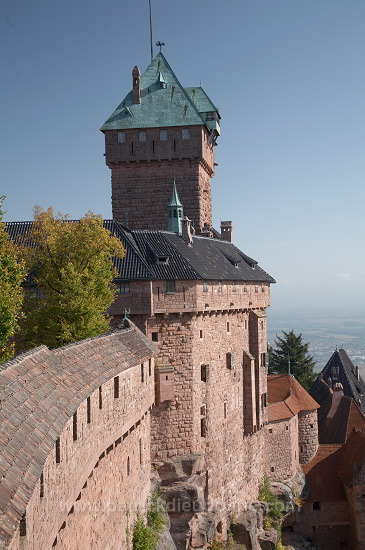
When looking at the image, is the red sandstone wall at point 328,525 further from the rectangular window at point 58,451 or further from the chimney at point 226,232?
the rectangular window at point 58,451

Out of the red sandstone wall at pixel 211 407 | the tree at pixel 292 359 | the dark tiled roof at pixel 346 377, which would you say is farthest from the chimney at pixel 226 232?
the tree at pixel 292 359

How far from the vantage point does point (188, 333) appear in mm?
30031

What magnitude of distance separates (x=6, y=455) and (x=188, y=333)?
71.4 feet

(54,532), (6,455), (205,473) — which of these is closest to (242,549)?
(205,473)

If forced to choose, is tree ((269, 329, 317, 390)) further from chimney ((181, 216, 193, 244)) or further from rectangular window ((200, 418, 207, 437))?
rectangular window ((200, 418, 207, 437))

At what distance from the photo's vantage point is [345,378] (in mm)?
60312

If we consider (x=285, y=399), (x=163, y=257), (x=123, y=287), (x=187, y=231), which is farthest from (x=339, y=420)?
(x=123, y=287)

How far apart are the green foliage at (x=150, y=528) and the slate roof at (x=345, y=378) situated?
116ft

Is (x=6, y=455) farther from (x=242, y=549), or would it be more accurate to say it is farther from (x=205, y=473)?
(x=242, y=549)

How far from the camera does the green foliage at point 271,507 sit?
129 feet

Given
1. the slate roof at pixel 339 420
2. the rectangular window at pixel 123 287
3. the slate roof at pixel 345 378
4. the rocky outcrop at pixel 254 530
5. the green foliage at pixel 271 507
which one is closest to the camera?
the rectangular window at pixel 123 287

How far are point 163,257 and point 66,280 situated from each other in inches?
253

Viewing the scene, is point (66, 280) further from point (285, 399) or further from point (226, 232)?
point (285, 399)

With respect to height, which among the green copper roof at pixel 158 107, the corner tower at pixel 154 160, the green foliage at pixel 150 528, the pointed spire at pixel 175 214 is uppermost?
the green copper roof at pixel 158 107
